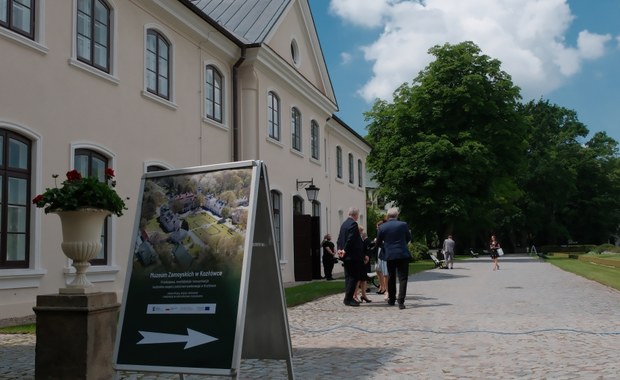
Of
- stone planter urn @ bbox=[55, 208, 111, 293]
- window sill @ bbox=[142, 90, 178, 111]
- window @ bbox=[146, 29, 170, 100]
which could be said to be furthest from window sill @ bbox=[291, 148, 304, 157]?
stone planter urn @ bbox=[55, 208, 111, 293]

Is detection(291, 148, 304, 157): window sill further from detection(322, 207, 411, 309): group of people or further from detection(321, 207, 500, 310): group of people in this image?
detection(322, 207, 411, 309): group of people

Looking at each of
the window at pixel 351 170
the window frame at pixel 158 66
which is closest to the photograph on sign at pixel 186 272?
the window frame at pixel 158 66

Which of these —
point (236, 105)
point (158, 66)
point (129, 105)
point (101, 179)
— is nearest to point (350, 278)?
point (101, 179)

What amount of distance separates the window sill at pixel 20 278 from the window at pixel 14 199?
0.15 metres

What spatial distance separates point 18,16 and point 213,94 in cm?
721

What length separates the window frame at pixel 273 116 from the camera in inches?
798

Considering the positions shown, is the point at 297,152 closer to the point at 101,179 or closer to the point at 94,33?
the point at 101,179

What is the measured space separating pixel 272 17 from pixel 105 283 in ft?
36.7

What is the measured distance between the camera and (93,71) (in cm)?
1223

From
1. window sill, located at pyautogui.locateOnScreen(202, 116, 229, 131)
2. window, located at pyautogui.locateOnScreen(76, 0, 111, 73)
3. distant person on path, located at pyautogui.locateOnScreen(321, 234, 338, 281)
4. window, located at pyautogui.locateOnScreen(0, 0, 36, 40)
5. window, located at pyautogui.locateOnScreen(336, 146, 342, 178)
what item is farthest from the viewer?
window, located at pyautogui.locateOnScreen(336, 146, 342, 178)

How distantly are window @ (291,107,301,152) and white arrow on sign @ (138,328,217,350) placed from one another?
18.0 meters

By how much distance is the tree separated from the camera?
37.7 metres

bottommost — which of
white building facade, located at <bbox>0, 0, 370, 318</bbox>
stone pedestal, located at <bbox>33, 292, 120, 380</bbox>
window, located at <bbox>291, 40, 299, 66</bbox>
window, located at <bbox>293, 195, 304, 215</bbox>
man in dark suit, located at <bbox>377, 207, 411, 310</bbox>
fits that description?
stone pedestal, located at <bbox>33, 292, 120, 380</bbox>

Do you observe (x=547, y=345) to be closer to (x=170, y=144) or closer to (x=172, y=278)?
(x=172, y=278)
